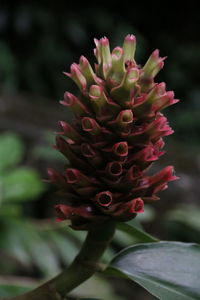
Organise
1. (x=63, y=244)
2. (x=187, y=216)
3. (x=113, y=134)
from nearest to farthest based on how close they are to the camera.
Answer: (x=113, y=134) < (x=63, y=244) < (x=187, y=216)

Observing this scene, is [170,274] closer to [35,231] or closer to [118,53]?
[118,53]

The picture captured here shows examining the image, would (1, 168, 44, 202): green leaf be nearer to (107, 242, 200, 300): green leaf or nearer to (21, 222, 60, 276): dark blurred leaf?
(21, 222, 60, 276): dark blurred leaf

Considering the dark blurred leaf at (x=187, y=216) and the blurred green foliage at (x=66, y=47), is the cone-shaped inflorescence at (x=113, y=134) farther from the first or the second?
the blurred green foliage at (x=66, y=47)

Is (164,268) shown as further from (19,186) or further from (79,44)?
(79,44)

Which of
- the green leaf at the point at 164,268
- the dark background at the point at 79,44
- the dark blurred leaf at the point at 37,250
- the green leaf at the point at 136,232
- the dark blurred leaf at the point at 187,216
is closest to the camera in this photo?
the green leaf at the point at 164,268

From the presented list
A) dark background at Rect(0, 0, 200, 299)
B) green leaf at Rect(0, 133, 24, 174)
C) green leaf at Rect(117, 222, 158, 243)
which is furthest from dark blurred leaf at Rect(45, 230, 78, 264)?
dark background at Rect(0, 0, 200, 299)

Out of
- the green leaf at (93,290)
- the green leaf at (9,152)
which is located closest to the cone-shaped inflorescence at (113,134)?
the green leaf at (93,290)

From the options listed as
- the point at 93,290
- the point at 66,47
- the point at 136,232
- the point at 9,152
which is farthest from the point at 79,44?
the point at 136,232
